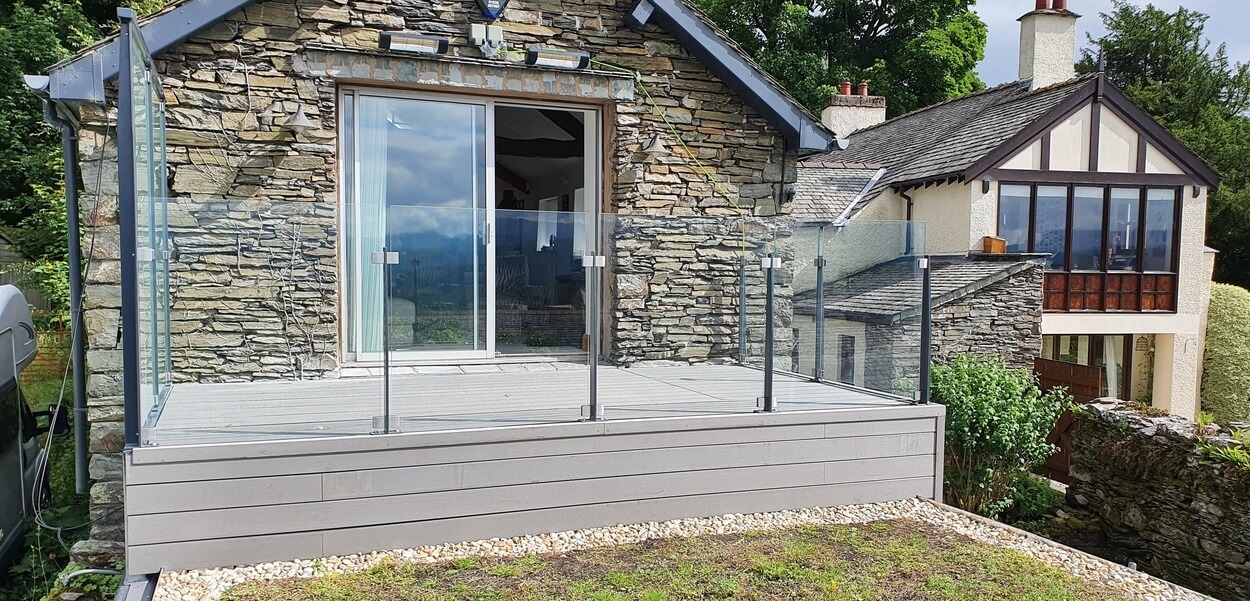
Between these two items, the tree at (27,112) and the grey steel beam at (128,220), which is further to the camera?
the tree at (27,112)

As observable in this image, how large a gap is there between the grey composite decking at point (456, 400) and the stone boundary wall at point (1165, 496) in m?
3.38

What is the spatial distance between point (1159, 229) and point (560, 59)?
13.3m

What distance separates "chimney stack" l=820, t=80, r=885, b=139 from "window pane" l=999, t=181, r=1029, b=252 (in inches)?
208

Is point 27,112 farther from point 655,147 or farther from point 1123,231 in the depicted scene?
point 1123,231

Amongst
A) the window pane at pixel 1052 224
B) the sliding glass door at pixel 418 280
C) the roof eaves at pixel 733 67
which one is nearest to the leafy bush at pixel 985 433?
the roof eaves at pixel 733 67

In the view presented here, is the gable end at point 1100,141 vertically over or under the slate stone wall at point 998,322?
over

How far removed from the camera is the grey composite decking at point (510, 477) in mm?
4414

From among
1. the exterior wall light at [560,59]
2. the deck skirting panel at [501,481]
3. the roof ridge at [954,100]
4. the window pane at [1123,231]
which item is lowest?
the deck skirting panel at [501,481]

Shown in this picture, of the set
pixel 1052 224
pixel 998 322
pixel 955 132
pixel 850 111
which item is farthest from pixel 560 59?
pixel 850 111

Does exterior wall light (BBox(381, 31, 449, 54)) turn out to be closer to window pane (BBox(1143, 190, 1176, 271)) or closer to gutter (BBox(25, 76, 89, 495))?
gutter (BBox(25, 76, 89, 495))

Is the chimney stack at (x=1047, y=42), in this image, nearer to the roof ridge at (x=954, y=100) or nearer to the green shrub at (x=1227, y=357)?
the roof ridge at (x=954, y=100)

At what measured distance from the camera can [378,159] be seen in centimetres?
702

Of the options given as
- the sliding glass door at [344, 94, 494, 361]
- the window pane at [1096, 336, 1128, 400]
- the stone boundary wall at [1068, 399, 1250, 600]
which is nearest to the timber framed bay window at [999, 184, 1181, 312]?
the window pane at [1096, 336, 1128, 400]

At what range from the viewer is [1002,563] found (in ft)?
16.1
